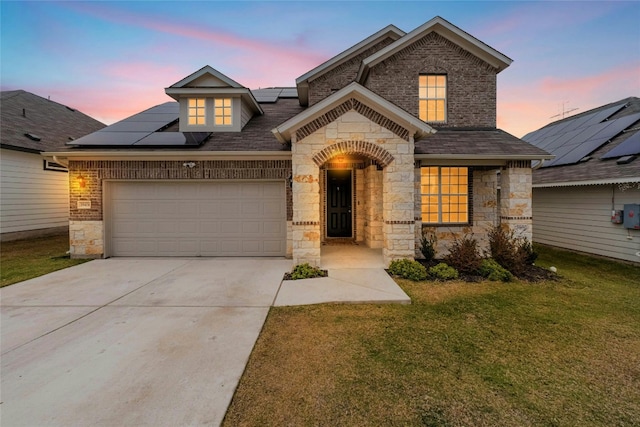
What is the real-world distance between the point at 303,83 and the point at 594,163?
37.3ft

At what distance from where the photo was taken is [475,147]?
29.0 ft

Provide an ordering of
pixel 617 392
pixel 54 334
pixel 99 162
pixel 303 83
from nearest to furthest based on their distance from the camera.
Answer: pixel 617 392, pixel 54 334, pixel 99 162, pixel 303 83

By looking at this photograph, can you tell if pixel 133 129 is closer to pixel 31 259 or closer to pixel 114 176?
pixel 114 176

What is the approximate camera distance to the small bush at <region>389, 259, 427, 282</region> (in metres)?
6.94

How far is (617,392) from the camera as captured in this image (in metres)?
2.96

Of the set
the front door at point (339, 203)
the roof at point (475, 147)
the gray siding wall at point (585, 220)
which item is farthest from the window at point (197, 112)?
the gray siding wall at point (585, 220)

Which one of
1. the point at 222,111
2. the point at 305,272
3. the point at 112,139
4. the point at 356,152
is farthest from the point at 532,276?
the point at 112,139

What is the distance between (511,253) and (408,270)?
3073 millimetres

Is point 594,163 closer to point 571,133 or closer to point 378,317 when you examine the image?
point 571,133

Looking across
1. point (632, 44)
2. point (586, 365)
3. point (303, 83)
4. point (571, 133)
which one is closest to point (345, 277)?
point (586, 365)

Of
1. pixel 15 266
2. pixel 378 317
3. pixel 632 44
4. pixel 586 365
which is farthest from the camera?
pixel 632 44

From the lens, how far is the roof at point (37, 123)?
42.8 ft

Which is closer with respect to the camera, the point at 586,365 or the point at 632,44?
the point at 586,365

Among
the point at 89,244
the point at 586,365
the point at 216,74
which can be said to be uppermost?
the point at 216,74
